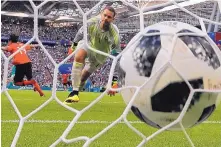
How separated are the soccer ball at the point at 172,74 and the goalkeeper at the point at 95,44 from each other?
2.12 meters

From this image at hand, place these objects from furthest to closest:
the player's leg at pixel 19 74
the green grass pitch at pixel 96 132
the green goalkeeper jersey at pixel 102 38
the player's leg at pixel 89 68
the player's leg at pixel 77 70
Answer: the player's leg at pixel 19 74, the player's leg at pixel 89 68, the player's leg at pixel 77 70, the green goalkeeper jersey at pixel 102 38, the green grass pitch at pixel 96 132

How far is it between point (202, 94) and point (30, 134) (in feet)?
4.86

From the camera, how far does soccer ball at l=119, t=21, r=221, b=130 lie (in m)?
1.83

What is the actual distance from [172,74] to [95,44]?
303cm

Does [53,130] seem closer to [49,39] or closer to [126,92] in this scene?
[126,92]

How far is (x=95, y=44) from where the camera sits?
480 centimetres

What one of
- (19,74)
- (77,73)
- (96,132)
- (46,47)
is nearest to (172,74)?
(96,132)

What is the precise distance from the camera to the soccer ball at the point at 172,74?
183cm

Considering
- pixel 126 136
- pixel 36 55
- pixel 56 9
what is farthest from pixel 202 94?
pixel 56 9

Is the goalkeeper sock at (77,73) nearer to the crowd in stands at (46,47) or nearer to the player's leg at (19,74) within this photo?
the player's leg at (19,74)

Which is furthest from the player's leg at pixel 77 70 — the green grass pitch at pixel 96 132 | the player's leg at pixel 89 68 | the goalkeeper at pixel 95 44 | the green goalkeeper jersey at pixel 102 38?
the green grass pitch at pixel 96 132

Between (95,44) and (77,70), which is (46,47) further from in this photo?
(95,44)

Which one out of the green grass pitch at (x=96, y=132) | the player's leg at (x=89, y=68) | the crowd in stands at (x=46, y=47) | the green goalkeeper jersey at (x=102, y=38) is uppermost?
the green goalkeeper jersey at (x=102, y=38)

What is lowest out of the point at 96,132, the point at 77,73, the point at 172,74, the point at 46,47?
the point at 46,47
